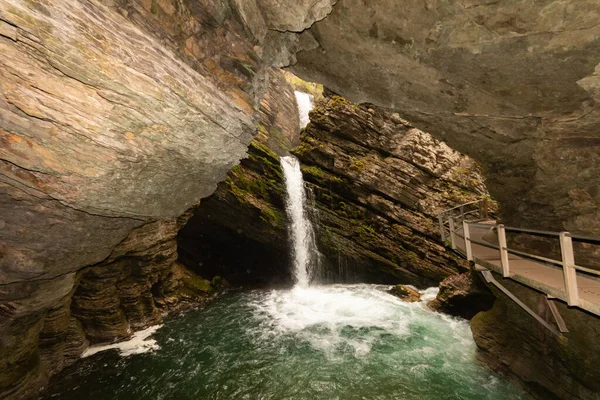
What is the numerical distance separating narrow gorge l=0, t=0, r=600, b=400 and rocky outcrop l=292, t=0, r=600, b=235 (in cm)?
4

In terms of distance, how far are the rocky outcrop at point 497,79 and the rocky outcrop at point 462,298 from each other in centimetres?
618

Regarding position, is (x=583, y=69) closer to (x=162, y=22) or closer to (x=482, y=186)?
(x=162, y=22)

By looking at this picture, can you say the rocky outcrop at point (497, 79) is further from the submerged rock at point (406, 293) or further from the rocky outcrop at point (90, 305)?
the rocky outcrop at point (90, 305)

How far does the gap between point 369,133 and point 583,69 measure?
44.9 ft

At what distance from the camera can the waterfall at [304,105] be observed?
33706 millimetres

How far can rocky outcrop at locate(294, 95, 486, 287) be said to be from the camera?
17281 millimetres

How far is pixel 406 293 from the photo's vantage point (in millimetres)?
16766

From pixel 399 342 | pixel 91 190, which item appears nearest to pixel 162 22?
pixel 91 190

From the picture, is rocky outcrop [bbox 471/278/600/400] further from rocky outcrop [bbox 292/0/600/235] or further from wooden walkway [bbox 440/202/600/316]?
rocky outcrop [bbox 292/0/600/235]

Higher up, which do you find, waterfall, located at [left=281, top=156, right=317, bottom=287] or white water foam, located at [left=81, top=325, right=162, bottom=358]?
waterfall, located at [left=281, top=156, right=317, bottom=287]

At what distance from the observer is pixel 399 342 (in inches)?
466

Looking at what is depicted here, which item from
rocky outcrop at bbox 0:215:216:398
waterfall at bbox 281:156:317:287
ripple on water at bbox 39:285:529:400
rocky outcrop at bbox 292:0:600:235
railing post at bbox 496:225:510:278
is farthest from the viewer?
waterfall at bbox 281:156:317:287

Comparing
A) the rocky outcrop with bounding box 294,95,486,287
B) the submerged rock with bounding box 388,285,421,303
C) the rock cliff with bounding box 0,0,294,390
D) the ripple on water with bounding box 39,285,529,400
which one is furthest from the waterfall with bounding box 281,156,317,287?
the rock cliff with bounding box 0,0,294,390

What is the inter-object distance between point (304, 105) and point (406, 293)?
2618 centimetres
